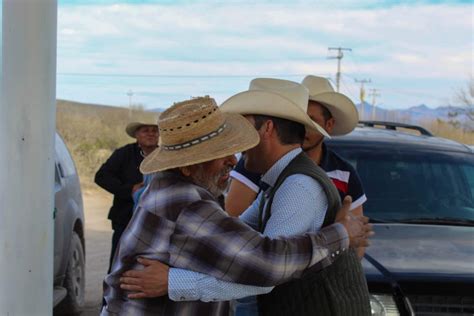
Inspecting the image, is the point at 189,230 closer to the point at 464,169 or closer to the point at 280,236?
the point at 280,236

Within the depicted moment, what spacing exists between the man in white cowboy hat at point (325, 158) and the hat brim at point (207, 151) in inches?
44.7

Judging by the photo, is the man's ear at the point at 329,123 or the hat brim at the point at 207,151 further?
the man's ear at the point at 329,123

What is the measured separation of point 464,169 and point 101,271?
5.30 meters

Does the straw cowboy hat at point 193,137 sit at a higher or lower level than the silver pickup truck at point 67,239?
higher

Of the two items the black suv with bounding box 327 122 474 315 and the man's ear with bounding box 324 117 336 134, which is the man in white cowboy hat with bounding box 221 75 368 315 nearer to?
the man's ear with bounding box 324 117 336 134

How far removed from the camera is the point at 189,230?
204 centimetres

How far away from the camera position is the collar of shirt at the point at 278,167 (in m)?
2.44

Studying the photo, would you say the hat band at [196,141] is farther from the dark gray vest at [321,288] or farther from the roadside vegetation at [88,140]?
the roadside vegetation at [88,140]

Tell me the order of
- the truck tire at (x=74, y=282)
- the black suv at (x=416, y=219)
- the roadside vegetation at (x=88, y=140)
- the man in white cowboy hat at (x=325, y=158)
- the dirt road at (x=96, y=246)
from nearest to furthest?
the black suv at (x=416, y=219)
the man in white cowboy hat at (x=325, y=158)
the truck tire at (x=74, y=282)
the dirt road at (x=96, y=246)
the roadside vegetation at (x=88, y=140)

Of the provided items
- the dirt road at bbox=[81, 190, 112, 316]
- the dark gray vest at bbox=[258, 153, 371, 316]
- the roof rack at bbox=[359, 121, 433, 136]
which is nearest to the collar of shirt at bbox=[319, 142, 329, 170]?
the dark gray vest at bbox=[258, 153, 371, 316]

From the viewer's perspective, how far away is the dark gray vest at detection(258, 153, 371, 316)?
7.57ft

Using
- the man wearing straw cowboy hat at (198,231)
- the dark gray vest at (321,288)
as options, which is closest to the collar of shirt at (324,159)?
the dark gray vest at (321,288)

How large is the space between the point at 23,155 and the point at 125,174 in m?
3.45

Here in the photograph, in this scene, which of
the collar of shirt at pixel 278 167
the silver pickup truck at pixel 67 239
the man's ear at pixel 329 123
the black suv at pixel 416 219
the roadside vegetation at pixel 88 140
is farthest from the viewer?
the roadside vegetation at pixel 88 140
